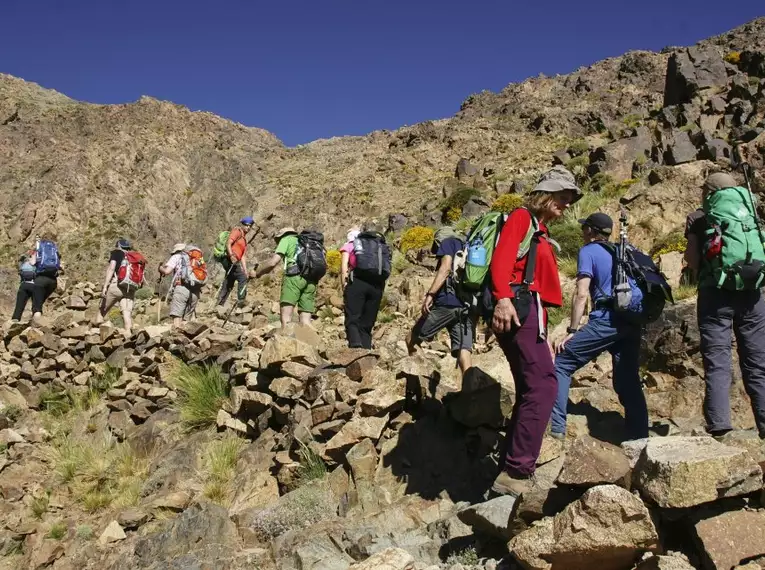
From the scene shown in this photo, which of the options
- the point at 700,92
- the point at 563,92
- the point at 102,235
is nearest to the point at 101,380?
the point at 102,235

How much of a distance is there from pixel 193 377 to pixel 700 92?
2147 cm

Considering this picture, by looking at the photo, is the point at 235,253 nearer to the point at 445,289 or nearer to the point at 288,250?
the point at 288,250

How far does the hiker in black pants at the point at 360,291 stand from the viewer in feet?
20.1

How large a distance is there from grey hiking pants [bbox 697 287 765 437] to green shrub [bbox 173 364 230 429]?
4543 millimetres

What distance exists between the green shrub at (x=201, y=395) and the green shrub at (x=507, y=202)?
13.0 m

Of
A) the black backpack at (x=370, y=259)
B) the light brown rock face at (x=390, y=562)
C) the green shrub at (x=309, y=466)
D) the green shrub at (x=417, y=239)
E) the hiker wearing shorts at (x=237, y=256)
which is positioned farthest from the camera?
the green shrub at (x=417, y=239)

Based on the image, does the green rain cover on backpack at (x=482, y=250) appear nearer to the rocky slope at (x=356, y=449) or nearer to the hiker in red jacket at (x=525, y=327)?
the hiker in red jacket at (x=525, y=327)

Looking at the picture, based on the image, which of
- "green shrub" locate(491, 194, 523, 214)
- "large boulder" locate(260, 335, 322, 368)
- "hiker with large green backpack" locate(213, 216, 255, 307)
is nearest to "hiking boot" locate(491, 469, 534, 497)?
"large boulder" locate(260, 335, 322, 368)

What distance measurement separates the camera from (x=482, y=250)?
138 inches

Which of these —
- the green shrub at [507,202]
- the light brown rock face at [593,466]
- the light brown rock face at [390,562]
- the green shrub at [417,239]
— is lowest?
the light brown rock face at [390,562]

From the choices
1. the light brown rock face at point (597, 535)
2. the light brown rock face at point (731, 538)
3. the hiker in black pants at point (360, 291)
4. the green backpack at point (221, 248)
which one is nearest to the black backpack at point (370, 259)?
the hiker in black pants at point (360, 291)

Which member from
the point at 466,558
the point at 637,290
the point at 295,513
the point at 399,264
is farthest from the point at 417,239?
the point at 466,558

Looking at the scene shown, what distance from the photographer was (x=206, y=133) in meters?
34.5

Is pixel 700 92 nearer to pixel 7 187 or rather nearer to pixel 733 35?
pixel 733 35
